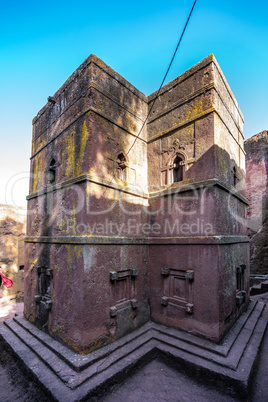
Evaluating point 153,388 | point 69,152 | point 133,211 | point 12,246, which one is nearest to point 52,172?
point 69,152

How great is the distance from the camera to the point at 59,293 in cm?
507

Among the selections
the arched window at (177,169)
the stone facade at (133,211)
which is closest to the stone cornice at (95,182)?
the stone facade at (133,211)

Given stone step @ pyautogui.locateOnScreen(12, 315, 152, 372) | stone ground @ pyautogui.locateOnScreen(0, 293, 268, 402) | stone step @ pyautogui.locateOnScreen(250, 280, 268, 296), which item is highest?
stone step @ pyautogui.locateOnScreen(12, 315, 152, 372)

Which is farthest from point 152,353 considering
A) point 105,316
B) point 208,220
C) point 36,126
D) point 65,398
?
point 36,126

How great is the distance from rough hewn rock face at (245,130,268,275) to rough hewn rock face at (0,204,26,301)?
559 inches

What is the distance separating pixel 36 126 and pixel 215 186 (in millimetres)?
6424

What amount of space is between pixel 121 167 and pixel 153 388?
5050 millimetres

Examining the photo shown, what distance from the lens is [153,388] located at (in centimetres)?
409

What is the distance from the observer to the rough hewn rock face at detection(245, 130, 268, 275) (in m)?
11.9

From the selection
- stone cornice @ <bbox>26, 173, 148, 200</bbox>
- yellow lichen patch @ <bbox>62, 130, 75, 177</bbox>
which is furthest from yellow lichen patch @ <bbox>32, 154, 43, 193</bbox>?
yellow lichen patch @ <bbox>62, 130, 75, 177</bbox>

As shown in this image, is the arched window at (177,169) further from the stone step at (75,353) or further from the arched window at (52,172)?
the stone step at (75,353)

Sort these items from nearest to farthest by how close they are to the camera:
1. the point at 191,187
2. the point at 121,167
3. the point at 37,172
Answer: the point at 191,187 < the point at 121,167 < the point at 37,172

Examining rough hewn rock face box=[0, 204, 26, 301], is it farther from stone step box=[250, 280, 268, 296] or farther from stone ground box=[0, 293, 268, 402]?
stone step box=[250, 280, 268, 296]

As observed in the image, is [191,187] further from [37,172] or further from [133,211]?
[37,172]
